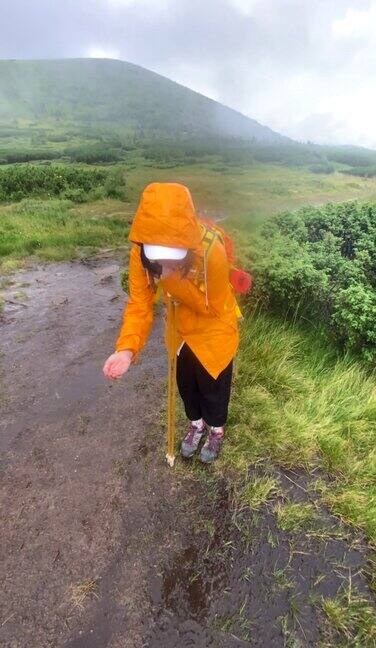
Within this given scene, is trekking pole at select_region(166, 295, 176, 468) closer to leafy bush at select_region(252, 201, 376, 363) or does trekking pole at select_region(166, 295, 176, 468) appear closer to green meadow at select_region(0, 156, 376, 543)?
green meadow at select_region(0, 156, 376, 543)

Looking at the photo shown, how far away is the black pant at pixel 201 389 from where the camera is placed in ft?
8.50

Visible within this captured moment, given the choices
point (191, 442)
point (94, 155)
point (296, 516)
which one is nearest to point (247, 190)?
point (191, 442)

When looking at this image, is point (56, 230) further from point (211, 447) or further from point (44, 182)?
point (44, 182)

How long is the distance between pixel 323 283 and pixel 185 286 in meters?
2.81

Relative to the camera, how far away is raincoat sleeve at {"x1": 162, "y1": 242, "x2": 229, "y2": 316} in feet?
6.21

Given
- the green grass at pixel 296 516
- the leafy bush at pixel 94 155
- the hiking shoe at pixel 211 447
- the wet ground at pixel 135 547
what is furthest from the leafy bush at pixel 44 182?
the green grass at pixel 296 516

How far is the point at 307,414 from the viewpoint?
3410mm

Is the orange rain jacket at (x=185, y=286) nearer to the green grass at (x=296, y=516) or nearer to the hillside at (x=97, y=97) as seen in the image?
the green grass at (x=296, y=516)

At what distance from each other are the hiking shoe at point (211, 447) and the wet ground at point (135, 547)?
0.14m

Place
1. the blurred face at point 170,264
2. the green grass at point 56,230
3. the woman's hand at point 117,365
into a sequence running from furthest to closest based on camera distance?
the green grass at point 56,230 < the woman's hand at point 117,365 < the blurred face at point 170,264

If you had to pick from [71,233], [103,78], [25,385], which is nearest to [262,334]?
[25,385]

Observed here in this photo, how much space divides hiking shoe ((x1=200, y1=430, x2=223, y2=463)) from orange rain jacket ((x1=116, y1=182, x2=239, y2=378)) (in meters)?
0.84

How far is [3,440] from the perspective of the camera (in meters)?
3.26

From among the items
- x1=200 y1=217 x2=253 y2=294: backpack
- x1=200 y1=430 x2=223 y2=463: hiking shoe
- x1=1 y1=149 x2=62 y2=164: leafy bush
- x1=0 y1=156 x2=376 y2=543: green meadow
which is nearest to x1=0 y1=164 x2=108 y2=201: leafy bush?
x1=1 y1=149 x2=62 y2=164: leafy bush
